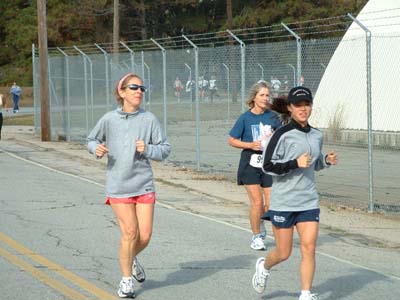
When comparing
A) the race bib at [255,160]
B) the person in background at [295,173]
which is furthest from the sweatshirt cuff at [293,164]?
the race bib at [255,160]

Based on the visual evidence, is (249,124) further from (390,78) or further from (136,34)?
(136,34)

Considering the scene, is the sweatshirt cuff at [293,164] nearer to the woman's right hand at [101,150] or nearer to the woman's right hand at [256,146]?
the woman's right hand at [101,150]

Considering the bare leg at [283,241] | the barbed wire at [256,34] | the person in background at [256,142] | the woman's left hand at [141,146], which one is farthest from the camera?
the barbed wire at [256,34]

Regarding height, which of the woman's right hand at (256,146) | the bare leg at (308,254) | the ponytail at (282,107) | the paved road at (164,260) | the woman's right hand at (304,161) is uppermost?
the ponytail at (282,107)

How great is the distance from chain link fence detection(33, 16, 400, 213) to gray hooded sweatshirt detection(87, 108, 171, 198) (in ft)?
17.8

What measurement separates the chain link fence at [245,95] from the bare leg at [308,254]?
5.89 meters

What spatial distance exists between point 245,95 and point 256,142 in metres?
7.97

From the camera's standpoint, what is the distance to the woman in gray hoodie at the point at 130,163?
24.7ft

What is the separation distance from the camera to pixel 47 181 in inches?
678

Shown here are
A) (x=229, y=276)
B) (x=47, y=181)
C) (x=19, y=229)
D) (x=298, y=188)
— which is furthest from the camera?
(x=47, y=181)

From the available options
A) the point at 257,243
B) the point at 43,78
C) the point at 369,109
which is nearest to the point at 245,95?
the point at 369,109

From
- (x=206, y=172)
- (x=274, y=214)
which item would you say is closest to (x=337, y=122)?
(x=206, y=172)

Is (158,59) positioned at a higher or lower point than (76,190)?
higher

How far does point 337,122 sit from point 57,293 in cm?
1267
